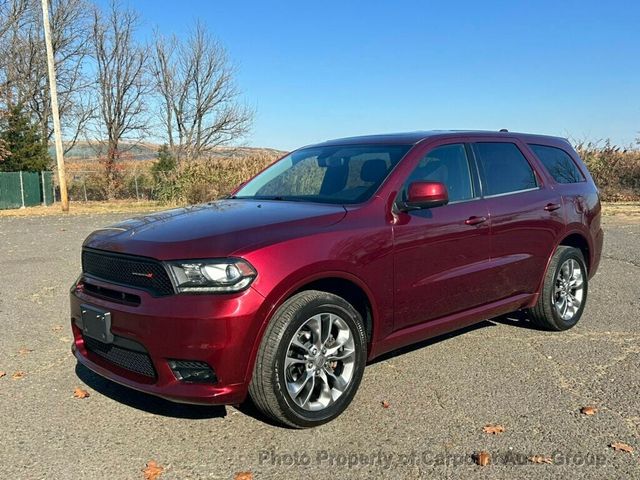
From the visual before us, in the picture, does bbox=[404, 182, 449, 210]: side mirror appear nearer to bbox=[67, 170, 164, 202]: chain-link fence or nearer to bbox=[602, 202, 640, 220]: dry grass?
bbox=[602, 202, 640, 220]: dry grass

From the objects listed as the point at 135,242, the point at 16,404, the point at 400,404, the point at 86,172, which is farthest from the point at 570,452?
the point at 86,172

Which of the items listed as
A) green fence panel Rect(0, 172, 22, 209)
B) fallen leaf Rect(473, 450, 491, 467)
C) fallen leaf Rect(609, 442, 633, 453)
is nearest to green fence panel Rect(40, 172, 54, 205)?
A: green fence panel Rect(0, 172, 22, 209)

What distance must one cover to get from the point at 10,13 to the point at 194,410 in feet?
137

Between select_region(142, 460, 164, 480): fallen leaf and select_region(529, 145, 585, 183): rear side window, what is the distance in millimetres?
4257

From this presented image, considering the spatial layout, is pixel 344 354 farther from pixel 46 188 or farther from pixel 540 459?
pixel 46 188

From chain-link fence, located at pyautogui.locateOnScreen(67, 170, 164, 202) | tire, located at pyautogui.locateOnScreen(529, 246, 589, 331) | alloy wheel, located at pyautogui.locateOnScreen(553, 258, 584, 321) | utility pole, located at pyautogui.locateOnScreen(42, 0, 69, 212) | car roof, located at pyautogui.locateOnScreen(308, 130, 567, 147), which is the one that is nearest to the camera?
car roof, located at pyautogui.locateOnScreen(308, 130, 567, 147)

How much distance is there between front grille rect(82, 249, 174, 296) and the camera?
3.23 m

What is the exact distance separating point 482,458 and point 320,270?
4.50 ft

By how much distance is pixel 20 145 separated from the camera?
98.0 feet

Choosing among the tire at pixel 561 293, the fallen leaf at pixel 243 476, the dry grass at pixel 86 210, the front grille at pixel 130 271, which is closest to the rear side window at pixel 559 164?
the tire at pixel 561 293

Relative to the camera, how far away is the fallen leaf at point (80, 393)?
4.06 m

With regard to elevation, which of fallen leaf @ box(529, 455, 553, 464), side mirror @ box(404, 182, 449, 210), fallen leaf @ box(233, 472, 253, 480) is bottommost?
fallen leaf @ box(529, 455, 553, 464)

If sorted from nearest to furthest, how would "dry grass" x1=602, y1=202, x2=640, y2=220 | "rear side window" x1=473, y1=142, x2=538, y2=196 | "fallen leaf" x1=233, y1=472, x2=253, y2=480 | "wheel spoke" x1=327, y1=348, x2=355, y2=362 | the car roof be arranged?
"fallen leaf" x1=233, y1=472, x2=253, y2=480 → "wheel spoke" x1=327, y1=348, x2=355, y2=362 → the car roof → "rear side window" x1=473, y1=142, x2=538, y2=196 → "dry grass" x1=602, y1=202, x2=640, y2=220

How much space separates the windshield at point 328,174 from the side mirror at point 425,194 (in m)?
0.27
